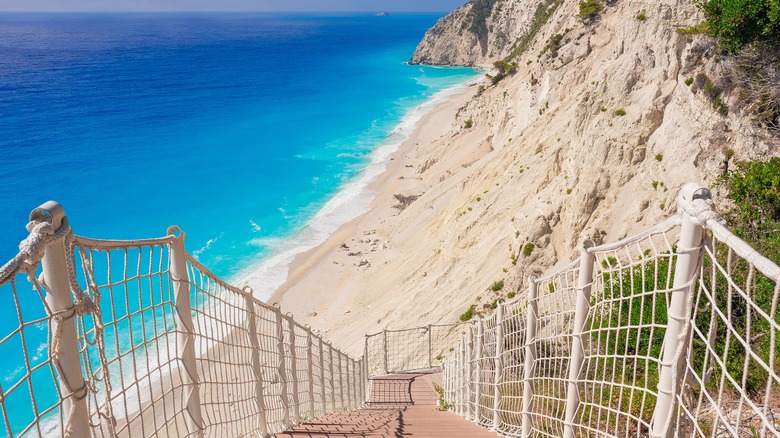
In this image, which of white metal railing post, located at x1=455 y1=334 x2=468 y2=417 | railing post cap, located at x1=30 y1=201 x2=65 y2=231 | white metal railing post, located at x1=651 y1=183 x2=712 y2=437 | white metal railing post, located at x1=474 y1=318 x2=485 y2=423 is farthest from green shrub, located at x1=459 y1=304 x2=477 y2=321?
railing post cap, located at x1=30 y1=201 x2=65 y2=231

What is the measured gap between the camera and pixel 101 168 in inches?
1918

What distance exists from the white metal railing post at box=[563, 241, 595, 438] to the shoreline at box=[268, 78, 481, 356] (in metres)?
14.9

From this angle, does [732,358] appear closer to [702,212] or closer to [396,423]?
[396,423]

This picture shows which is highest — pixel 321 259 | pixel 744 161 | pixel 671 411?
pixel 744 161

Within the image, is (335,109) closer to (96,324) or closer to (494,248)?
(494,248)

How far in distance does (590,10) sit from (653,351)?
20.4 m

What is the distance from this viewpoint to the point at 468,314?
16.9 m

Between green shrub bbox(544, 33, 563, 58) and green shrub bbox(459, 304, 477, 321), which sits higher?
green shrub bbox(544, 33, 563, 58)

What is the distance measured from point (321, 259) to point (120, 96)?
6162 cm

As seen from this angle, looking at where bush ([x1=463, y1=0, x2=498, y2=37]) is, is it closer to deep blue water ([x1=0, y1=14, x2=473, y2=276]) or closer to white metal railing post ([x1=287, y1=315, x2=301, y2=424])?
deep blue water ([x1=0, y1=14, x2=473, y2=276])

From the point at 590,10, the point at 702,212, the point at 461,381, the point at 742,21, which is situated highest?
the point at 590,10

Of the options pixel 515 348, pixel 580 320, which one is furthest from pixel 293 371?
pixel 580 320

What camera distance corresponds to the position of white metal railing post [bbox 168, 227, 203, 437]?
12.5 feet

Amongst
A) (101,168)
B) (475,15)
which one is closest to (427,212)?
(101,168)
